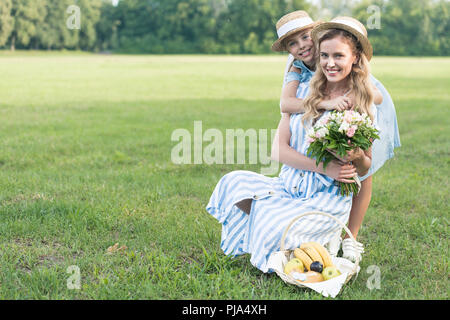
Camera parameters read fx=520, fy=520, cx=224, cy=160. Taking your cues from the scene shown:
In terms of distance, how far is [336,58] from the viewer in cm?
352

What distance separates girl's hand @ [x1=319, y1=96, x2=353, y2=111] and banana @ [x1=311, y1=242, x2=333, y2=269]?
37.8 inches

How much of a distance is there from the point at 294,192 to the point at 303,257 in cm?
52

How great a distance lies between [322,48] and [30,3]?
49.4 m

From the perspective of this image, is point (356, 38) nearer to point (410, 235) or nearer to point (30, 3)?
point (410, 235)

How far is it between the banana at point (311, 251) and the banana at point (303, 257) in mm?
25

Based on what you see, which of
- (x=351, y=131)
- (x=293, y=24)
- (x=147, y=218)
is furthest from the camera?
(x=147, y=218)

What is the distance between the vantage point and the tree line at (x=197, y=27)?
2147 inches

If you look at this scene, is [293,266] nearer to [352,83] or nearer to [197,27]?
[352,83]

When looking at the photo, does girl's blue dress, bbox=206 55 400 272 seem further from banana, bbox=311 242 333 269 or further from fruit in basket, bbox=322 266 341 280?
fruit in basket, bbox=322 266 341 280

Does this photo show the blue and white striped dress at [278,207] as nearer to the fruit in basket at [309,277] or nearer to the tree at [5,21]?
the fruit in basket at [309,277]

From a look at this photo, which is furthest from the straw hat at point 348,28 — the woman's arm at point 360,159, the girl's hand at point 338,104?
the woman's arm at point 360,159

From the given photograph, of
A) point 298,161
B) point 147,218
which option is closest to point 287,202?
point 298,161

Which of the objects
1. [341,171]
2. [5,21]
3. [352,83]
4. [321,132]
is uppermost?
[5,21]

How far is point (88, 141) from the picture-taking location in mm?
8758
